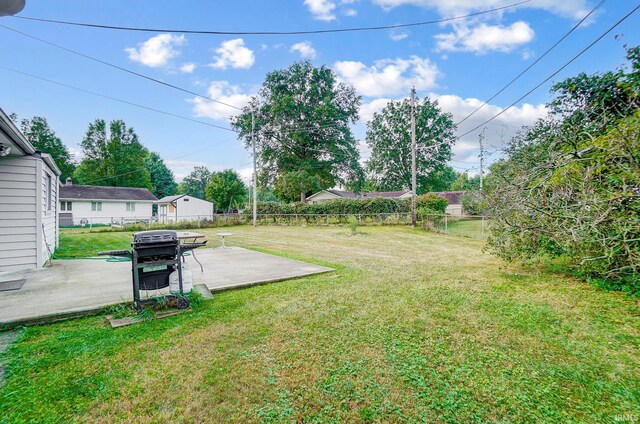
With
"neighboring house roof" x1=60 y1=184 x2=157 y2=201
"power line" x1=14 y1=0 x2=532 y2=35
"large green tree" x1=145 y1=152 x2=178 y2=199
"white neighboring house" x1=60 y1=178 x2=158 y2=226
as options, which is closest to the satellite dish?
"power line" x1=14 y1=0 x2=532 y2=35

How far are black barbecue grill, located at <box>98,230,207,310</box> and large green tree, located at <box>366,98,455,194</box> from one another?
30448 mm

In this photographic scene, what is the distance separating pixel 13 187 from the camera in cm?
523

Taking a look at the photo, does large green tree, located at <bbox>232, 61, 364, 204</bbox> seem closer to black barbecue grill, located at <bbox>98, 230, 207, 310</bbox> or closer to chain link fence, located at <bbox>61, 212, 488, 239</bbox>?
chain link fence, located at <bbox>61, 212, 488, 239</bbox>

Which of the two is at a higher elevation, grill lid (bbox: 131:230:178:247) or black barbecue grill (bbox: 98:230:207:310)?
grill lid (bbox: 131:230:178:247)

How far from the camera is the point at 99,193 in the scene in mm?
25688

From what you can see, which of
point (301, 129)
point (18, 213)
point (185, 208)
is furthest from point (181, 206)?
point (18, 213)

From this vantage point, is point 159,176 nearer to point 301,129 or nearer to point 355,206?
point 301,129

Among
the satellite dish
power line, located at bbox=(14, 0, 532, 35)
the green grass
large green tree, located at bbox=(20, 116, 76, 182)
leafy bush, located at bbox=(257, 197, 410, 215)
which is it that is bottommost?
the green grass

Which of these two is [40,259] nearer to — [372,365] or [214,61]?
[372,365]

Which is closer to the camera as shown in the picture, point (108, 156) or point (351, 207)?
point (351, 207)

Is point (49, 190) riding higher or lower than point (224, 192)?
lower

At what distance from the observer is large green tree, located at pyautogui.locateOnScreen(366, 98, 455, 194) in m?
31.0

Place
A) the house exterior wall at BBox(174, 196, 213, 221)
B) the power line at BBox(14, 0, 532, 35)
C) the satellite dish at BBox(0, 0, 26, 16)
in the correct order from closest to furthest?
the satellite dish at BBox(0, 0, 26, 16)
the power line at BBox(14, 0, 532, 35)
the house exterior wall at BBox(174, 196, 213, 221)

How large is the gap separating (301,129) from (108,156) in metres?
26.4
